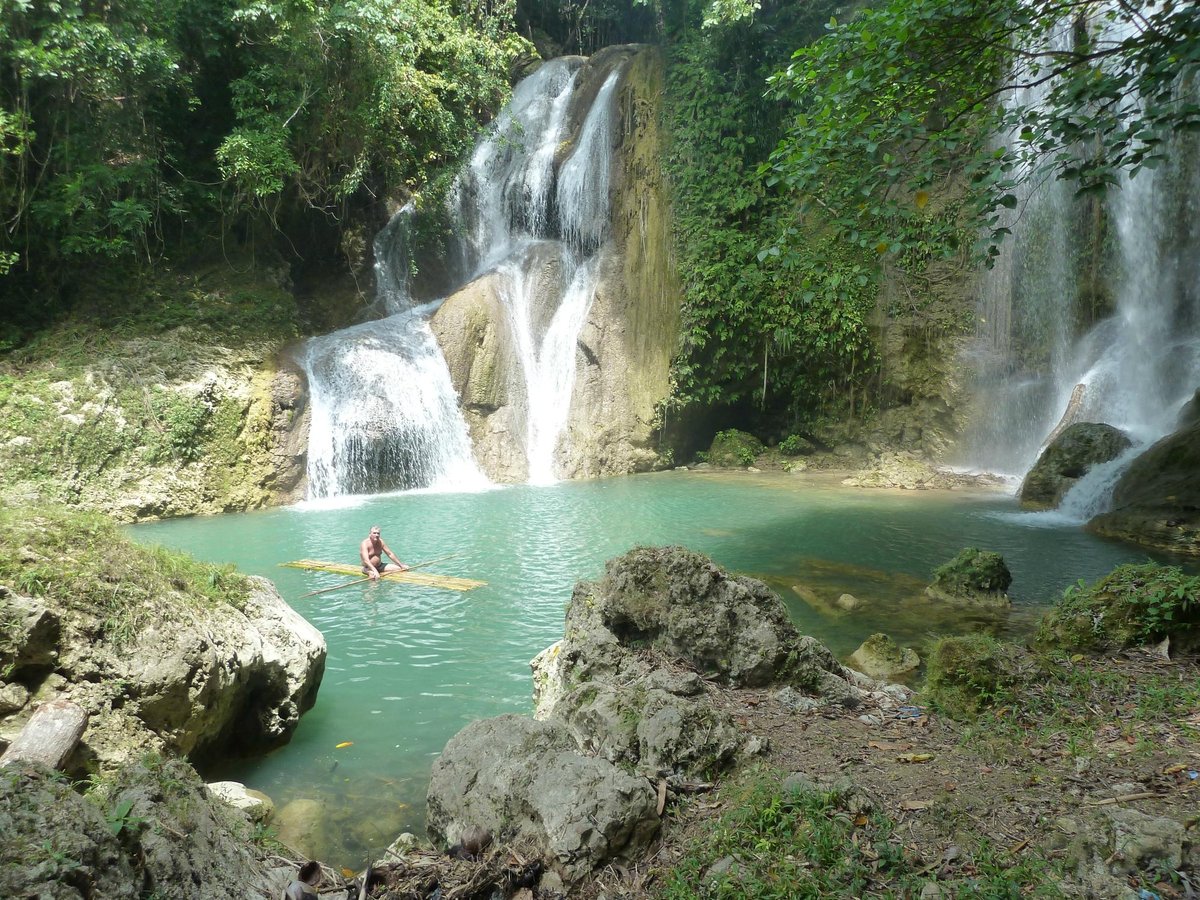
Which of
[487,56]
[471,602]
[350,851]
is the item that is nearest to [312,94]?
[487,56]

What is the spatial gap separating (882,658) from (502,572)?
4926 millimetres

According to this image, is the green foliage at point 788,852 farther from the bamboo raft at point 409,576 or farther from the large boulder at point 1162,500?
the large boulder at point 1162,500

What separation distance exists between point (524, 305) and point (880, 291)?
8.90 m

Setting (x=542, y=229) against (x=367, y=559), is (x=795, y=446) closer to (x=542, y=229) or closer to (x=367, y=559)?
(x=542, y=229)

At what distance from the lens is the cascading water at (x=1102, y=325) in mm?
14711

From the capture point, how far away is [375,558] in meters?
9.56

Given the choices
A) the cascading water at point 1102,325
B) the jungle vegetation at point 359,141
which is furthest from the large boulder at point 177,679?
the cascading water at point 1102,325

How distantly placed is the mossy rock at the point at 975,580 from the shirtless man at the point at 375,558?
633 cm

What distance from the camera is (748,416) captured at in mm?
21234

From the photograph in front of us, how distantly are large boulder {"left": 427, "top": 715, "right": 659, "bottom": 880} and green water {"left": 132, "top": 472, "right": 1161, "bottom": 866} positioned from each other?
1086 millimetres

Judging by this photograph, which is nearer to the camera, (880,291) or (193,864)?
(193,864)

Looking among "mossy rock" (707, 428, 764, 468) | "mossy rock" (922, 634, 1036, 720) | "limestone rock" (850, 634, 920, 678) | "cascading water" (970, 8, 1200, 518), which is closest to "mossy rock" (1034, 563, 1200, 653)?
"mossy rock" (922, 634, 1036, 720)

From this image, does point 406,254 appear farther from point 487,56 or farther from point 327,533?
point 327,533

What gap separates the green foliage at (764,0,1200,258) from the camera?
13.7 ft
